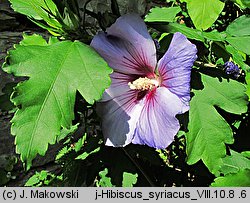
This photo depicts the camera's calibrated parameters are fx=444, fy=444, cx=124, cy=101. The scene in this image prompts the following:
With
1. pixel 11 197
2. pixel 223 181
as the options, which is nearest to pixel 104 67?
pixel 223 181

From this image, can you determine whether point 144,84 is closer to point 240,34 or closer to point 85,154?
point 240,34

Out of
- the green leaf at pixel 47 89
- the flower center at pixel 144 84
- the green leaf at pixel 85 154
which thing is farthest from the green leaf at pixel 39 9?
the green leaf at pixel 85 154

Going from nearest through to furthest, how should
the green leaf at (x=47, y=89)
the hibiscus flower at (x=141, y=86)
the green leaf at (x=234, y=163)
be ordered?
the green leaf at (x=47, y=89)
the hibiscus flower at (x=141, y=86)
the green leaf at (x=234, y=163)

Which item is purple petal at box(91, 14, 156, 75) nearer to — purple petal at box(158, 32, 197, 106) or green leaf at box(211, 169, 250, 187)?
purple petal at box(158, 32, 197, 106)

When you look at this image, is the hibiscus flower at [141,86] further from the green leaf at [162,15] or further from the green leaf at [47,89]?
the green leaf at [162,15]

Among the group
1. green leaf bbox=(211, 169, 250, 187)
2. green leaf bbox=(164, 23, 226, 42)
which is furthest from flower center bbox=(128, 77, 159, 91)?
green leaf bbox=(211, 169, 250, 187)

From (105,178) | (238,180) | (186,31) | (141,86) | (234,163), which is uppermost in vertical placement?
(186,31)

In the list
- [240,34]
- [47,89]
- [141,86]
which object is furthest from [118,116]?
[240,34]
